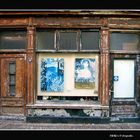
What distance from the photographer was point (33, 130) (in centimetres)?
1291

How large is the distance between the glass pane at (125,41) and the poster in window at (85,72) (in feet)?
3.12

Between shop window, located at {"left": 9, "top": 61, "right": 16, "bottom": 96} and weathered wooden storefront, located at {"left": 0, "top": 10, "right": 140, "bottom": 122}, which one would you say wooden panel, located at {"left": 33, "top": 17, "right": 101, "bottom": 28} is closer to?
weathered wooden storefront, located at {"left": 0, "top": 10, "right": 140, "bottom": 122}

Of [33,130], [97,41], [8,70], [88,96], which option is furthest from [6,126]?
[97,41]

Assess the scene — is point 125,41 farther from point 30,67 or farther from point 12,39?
point 12,39

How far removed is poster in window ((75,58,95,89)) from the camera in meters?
14.2

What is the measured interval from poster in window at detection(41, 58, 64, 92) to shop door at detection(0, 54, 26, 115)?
72 centimetres

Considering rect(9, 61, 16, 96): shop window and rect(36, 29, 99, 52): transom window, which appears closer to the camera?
rect(36, 29, 99, 52): transom window

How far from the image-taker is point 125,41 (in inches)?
563

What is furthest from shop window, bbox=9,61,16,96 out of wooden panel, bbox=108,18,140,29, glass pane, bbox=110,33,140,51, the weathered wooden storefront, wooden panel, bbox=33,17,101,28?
wooden panel, bbox=108,18,140,29

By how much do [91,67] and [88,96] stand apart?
1020 millimetres

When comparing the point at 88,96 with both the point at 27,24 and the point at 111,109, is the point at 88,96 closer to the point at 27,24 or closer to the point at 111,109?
the point at 111,109

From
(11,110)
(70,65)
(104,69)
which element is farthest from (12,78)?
(104,69)

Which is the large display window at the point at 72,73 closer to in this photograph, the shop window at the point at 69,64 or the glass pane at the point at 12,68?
the shop window at the point at 69,64

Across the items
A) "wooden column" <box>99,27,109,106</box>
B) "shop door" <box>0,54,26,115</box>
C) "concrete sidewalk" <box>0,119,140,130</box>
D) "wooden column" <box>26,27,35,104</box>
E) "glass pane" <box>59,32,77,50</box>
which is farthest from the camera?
"shop door" <box>0,54,26,115</box>
